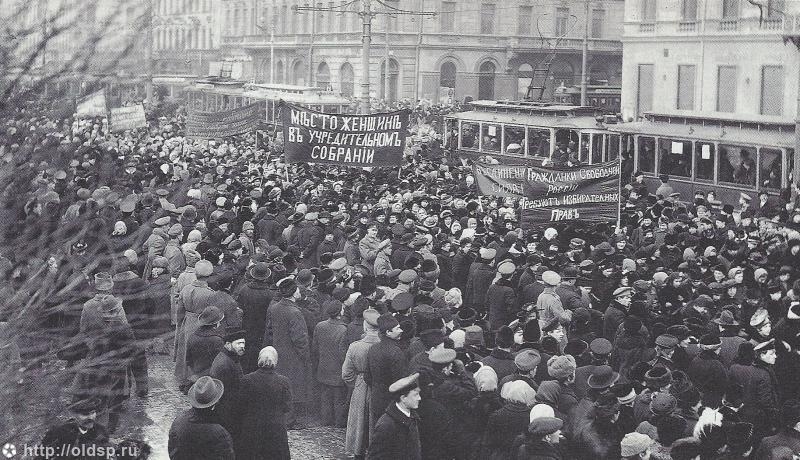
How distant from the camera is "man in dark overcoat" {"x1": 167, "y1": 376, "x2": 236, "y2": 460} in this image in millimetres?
7250

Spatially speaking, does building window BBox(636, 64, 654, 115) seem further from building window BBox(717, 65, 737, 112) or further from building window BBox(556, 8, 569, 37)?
building window BBox(556, 8, 569, 37)

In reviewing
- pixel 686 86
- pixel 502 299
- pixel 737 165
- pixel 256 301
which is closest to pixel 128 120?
pixel 737 165

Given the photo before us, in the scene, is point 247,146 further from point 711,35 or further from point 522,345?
point 522,345

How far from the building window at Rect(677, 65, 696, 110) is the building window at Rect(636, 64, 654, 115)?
1882mm

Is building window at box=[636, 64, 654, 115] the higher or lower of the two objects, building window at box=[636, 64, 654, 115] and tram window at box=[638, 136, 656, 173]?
the higher

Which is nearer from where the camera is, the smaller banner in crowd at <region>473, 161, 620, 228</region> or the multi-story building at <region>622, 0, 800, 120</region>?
the smaller banner in crowd at <region>473, 161, 620, 228</region>

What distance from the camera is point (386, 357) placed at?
9.09 meters

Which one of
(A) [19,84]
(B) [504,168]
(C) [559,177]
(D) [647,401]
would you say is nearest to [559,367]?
(D) [647,401]

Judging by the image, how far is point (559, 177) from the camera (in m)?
16.3

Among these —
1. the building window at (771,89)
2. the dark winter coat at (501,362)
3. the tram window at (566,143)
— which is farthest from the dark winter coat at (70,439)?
the building window at (771,89)

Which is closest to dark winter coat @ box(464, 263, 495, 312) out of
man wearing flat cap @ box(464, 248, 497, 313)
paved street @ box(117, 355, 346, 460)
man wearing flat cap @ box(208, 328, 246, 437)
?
man wearing flat cap @ box(464, 248, 497, 313)

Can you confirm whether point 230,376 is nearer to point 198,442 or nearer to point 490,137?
point 198,442

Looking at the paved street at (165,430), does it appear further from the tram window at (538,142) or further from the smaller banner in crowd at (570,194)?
the tram window at (538,142)

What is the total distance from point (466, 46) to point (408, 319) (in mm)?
55530
